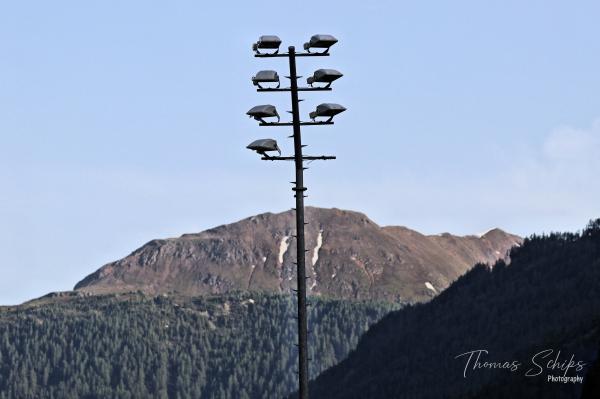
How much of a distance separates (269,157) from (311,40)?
3284 millimetres

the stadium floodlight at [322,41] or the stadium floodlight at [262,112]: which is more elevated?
the stadium floodlight at [322,41]

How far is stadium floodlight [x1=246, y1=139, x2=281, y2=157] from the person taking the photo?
3706 cm

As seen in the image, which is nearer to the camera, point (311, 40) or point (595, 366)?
point (311, 40)

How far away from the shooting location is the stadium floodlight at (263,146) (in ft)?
122

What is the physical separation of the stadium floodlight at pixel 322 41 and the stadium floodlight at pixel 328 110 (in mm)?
1484

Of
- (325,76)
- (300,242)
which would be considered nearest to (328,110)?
(325,76)

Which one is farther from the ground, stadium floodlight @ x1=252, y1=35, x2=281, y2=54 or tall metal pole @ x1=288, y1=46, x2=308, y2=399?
stadium floodlight @ x1=252, y1=35, x2=281, y2=54

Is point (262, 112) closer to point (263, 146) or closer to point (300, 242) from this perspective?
point (263, 146)

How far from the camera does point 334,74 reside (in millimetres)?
36375

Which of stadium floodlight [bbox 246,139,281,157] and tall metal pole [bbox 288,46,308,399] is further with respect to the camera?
Result: stadium floodlight [bbox 246,139,281,157]

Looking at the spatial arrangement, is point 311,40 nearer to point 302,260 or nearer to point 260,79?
point 260,79

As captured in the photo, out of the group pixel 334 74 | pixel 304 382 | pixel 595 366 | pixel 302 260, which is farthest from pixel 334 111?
pixel 595 366

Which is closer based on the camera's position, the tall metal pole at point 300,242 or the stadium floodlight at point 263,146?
the tall metal pole at point 300,242

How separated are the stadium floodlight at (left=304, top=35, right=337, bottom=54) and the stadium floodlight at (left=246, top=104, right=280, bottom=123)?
6.21 feet
